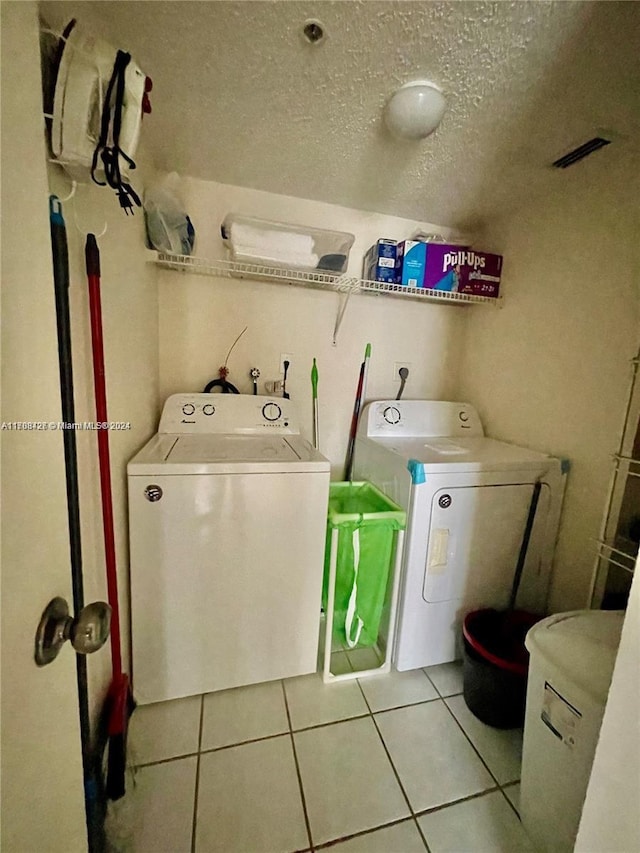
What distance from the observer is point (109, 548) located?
3.28 ft

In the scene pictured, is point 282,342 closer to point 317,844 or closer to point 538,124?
point 538,124

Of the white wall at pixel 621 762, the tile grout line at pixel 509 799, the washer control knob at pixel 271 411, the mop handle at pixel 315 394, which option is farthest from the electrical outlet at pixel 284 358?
the tile grout line at pixel 509 799

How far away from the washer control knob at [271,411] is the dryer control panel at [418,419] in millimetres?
494

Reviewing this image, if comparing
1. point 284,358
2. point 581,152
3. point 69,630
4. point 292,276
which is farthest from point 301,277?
point 69,630

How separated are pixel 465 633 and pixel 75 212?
1.90 metres

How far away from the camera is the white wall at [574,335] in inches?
53.8

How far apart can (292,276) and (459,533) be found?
4.51 ft

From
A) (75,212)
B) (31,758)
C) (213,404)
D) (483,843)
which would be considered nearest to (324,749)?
(483,843)

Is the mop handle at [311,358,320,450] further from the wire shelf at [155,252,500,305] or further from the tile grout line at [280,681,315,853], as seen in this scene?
the tile grout line at [280,681,315,853]

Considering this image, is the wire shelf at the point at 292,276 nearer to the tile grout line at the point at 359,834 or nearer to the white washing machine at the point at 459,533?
the white washing machine at the point at 459,533

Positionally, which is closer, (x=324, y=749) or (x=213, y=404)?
(x=324, y=749)

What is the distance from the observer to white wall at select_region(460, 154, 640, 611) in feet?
4.49

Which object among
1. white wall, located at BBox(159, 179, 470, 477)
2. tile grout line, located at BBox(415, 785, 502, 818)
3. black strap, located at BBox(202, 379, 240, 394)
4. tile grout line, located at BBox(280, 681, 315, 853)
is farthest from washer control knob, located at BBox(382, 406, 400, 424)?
tile grout line, located at BBox(415, 785, 502, 818)

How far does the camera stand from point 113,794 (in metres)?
1.04
